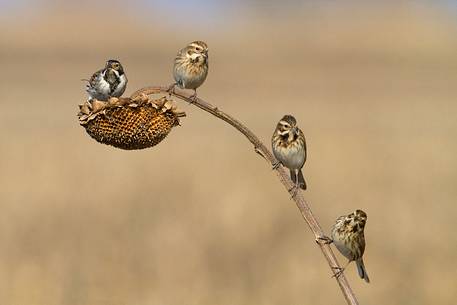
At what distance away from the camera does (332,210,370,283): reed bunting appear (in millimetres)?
5848

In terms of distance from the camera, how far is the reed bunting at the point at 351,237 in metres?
5.85

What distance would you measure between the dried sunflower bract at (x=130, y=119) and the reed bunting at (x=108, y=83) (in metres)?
0.96

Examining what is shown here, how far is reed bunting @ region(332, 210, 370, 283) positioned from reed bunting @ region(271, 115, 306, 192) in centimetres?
58

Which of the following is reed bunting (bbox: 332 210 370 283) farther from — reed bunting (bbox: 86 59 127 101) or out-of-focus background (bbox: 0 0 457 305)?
out-of-focus background (bbox: 0 0 457 305)

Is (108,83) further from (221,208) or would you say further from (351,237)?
(221,208)

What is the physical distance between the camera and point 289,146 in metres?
6.59

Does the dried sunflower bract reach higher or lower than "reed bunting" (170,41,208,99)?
lower

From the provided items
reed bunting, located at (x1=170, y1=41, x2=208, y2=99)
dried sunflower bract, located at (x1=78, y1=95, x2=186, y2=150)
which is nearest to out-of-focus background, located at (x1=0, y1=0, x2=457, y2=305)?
reed bunting, located at (x1=170, y1=41, x2=208, y2=99)

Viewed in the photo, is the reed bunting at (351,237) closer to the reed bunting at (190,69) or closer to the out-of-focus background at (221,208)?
the reed bunting at (190,69)

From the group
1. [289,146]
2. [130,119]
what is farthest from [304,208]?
[289,146]

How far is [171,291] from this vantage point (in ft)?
32.0

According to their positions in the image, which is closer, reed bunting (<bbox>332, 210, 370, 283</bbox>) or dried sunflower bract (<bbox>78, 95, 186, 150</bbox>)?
dried sunflower bract (<bbox>78, 95, 186, 150</bbox>)

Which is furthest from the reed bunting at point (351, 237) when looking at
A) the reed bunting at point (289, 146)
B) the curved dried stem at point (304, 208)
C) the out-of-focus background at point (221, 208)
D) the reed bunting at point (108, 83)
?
the out-of-focus background at point (221, 208)
